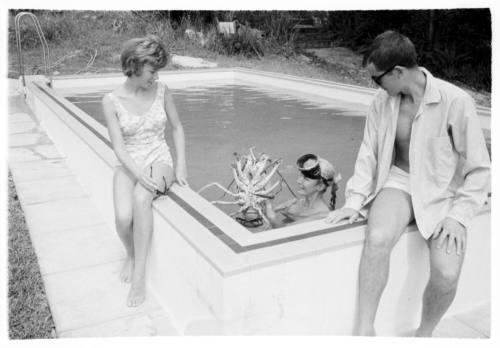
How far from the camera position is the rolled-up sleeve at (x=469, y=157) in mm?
2031

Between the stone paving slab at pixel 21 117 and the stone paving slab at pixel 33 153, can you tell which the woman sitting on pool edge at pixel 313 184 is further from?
the stone paving slab at pixel 21 117

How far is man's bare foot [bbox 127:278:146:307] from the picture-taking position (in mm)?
2439

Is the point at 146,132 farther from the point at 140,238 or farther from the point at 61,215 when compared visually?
the point at 61,215

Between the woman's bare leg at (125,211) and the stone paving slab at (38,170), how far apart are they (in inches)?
83.6

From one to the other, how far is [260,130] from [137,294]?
453 cm

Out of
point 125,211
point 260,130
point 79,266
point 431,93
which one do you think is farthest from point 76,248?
point 260,130

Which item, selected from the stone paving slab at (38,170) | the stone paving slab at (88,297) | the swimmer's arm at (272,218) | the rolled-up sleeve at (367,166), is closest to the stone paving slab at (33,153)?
the stone paving slab at (38,170)

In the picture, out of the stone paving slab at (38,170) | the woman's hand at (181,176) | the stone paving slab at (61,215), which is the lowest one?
the stone paving slab at (61,215)

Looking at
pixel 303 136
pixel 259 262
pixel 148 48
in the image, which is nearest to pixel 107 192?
pixel 148 48

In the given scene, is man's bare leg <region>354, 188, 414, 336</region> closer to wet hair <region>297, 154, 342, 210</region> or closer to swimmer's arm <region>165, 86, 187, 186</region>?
wet hair <region>297, 154, 342, 210</region>

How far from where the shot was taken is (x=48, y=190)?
4137 mm

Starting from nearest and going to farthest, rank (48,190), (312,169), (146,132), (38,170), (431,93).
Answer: (431,93)
(146,132)
(312,169)
(48,190)
(38,170)

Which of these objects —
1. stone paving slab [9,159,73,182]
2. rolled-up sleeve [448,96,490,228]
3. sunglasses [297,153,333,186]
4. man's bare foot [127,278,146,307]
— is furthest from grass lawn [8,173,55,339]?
rolled-up sleeve [448,96,490,228]

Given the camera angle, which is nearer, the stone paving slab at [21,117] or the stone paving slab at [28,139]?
the stone paving slab at [28,139]
